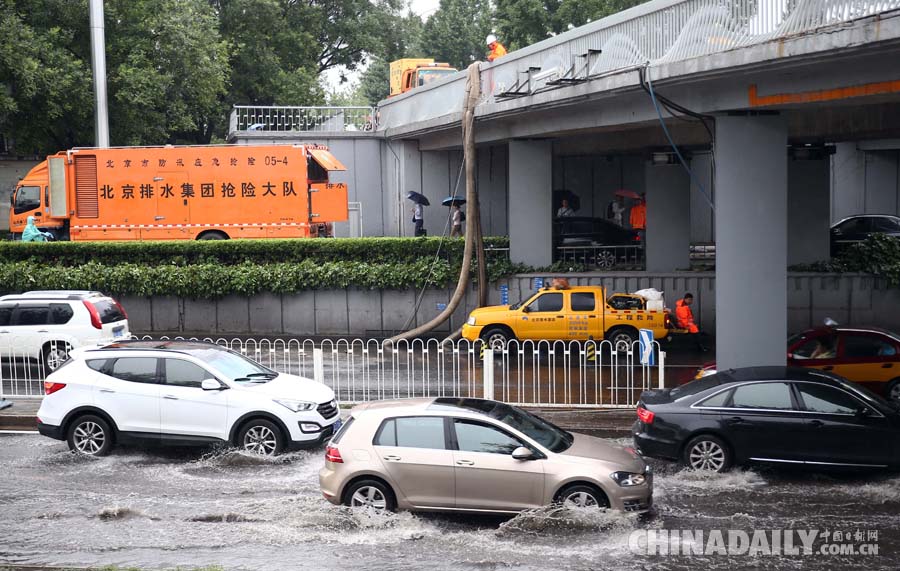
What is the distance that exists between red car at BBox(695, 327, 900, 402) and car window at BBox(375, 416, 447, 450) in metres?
7.35

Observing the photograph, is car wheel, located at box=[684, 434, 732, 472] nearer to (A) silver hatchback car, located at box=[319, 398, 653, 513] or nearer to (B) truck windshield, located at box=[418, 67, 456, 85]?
(A) silver hatchback car, located at box=[319, 398, 653, 513]

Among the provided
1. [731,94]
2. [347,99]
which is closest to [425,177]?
[731,94]

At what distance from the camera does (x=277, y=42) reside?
45594 mm

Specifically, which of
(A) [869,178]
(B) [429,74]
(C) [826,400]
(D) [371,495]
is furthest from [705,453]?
(A) [869,178]

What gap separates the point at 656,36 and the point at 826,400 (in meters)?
7.22

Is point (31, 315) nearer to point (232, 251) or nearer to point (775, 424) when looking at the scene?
point (232, 251)

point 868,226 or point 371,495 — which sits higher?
point 868,226

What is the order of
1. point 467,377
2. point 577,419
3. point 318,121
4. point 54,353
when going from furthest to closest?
point 318,121 < point 467,377 < point 54,353 < point 577,419

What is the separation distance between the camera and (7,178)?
4197 cm

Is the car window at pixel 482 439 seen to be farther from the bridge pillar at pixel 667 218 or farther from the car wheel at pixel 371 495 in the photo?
the bridge pillar at pixel 667 218

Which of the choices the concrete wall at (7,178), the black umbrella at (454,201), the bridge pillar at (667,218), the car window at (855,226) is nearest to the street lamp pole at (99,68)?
the black umbrella at (454,201)

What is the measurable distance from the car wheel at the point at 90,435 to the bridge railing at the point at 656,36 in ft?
34.0

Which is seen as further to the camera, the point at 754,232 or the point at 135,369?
the point at 754,232

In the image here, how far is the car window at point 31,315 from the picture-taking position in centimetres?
1970
